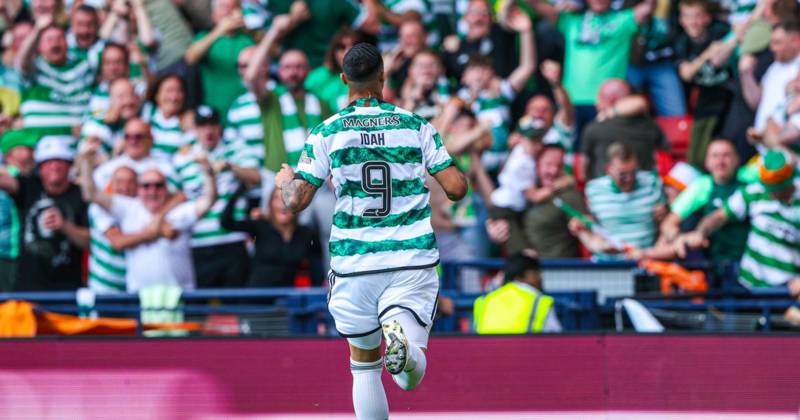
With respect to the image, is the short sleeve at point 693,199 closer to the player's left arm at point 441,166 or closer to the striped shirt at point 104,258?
the striped shirt at point 104,258

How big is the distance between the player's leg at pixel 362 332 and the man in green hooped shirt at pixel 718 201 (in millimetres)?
4992

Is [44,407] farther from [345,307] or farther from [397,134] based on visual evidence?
[397,134]

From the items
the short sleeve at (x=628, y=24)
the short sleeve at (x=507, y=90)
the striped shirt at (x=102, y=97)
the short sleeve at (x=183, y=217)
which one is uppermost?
the short sleeve at (x=628, y=24)

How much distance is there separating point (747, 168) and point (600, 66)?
5.94 ft

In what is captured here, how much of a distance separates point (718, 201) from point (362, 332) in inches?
209

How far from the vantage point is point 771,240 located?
33.5ft

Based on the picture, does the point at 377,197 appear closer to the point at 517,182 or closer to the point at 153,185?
the point at 517,182

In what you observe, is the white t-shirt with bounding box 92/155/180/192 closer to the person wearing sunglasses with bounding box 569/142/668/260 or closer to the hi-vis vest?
the person wearing sunglasses with bounding box 569/142/668/260

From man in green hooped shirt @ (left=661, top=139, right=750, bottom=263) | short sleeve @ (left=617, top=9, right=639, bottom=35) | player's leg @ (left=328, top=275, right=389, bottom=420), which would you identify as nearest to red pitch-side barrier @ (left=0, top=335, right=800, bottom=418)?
player's leg @ (left=328, top=275, right=389, bottom=420)

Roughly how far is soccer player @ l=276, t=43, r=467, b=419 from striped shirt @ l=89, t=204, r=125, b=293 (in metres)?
5.57

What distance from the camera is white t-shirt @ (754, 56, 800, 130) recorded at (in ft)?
35.3

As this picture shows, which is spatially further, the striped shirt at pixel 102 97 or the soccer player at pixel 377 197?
the striped shirt at pixel 102 97

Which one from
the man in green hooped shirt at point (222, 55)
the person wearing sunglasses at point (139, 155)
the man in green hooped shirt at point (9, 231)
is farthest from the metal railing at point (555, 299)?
the man in green hooped shirt at point (222, 55)

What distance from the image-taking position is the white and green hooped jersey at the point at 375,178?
19.3 feet
